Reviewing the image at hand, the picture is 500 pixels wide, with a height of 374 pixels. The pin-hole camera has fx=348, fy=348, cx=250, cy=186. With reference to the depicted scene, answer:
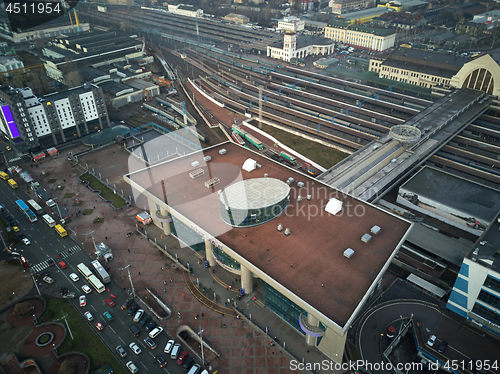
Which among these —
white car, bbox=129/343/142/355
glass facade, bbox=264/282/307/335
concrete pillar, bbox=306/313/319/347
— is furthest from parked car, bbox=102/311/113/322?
concrete pillar, bbox=306/313/319/347

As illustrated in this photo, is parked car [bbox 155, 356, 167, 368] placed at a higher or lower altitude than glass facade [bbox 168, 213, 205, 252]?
lower

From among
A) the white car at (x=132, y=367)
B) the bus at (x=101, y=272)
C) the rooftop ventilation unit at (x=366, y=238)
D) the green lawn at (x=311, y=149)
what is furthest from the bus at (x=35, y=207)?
the rooftop ventilation unit at (x=366, y=238)

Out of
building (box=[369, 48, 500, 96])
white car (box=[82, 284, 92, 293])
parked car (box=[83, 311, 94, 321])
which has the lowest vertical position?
parked car (box=[83, 311, 94, 321])

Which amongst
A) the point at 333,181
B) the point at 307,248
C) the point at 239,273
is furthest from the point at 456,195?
the point at 239,273

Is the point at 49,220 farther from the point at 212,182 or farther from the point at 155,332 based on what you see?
the point at 155,332

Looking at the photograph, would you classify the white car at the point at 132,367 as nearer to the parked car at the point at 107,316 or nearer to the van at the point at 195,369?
the van at the point at 195,369

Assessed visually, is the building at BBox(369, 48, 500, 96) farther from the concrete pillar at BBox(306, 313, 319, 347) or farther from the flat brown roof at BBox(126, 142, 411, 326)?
the concrete pillar at BBox(306, 313, 319, 347)
